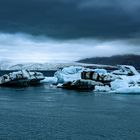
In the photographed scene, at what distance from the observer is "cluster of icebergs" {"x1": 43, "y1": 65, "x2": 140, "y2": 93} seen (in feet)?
221

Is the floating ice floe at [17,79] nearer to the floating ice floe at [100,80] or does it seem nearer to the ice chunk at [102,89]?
the floating ice floe at [100,80]

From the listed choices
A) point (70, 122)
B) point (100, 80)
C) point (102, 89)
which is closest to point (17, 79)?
point (100, 80)

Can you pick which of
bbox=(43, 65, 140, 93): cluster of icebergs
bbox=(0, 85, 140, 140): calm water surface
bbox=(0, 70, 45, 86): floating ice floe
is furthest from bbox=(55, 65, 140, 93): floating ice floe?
bbox=(0, 85, 140, 140): calm water surface

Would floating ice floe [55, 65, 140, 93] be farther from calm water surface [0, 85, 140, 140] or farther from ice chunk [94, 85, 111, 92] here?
calm water surface [0, 85, 140, 140]

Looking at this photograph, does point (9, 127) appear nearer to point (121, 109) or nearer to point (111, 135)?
point (111, 135)

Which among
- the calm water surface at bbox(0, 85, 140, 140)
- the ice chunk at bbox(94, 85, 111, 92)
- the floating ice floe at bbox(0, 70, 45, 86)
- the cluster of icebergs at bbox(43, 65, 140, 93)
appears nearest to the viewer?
the calm water surface at bbox(0, 85, 140, 140)

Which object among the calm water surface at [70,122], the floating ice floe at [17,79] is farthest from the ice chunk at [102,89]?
the calm water surface at [70,122]

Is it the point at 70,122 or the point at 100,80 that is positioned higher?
the point at 100,80

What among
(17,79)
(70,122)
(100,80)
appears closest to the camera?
(70,122)

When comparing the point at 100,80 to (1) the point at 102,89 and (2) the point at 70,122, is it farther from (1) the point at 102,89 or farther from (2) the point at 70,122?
(2) the point at 70,122

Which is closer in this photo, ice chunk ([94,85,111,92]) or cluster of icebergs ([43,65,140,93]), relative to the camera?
cluster of icebergs ([43,65,140,93])

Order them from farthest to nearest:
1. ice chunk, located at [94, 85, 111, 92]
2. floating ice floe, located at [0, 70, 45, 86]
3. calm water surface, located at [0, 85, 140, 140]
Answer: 1. floating ice floe, located at [0, 70, 45, 86]
2. ice chunk, located at [94, 85, 111, 92]
3. calm water surface, located at [0, 85, 140, 140]

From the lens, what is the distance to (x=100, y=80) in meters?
80.7

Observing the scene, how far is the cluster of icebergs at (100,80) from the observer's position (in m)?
67.4
